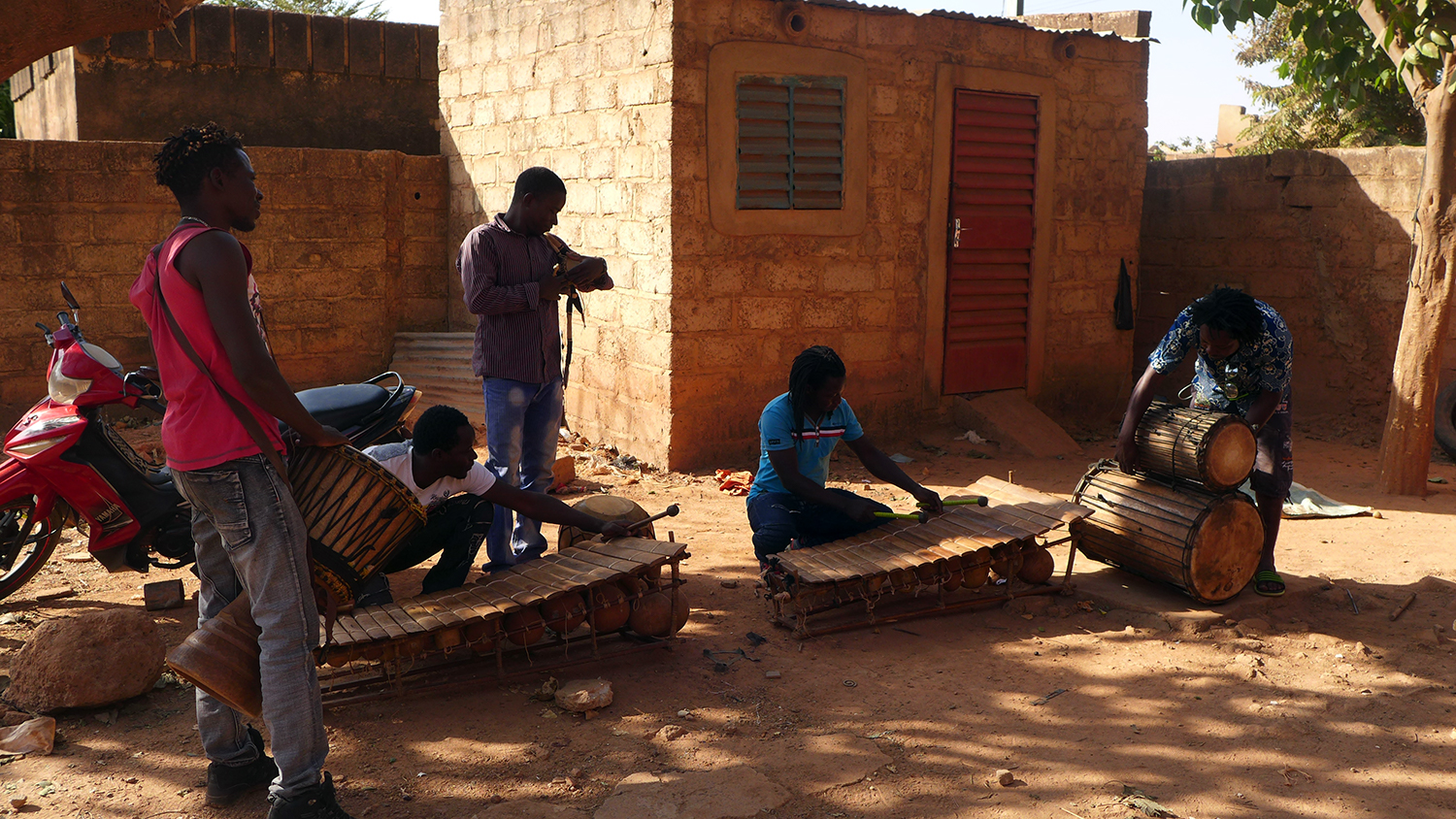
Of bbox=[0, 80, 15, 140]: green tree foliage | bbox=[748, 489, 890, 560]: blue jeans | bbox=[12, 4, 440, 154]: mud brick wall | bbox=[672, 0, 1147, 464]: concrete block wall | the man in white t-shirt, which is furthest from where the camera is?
bbox=[0, 80, 15, 140]: green tree foliage

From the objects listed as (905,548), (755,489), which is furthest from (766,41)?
(905,548)

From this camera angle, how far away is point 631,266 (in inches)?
292

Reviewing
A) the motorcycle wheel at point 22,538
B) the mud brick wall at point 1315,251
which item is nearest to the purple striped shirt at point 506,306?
the motorcycle wheel at point 22,538

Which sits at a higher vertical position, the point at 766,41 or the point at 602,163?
the point at 766,41

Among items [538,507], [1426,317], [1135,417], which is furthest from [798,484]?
[1426,317]

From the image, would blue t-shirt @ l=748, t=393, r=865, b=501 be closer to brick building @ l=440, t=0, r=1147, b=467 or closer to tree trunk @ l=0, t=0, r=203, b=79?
brick building @ l=440, t=0, r=1147, b=467

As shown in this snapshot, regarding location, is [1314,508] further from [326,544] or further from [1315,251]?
[326,544]

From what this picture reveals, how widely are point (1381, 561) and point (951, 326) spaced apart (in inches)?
140

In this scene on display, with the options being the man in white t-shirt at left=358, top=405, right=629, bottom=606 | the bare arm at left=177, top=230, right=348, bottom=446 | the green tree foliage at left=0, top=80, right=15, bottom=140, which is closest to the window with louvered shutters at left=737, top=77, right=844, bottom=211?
the man in white t-shirt at left=358, top=405, right=629, bottom=606

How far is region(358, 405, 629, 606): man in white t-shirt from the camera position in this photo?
12.3ft

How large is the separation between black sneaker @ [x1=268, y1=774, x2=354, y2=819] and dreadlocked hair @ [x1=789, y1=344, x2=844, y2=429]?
241 centimetres

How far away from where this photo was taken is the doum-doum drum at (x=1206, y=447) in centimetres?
440

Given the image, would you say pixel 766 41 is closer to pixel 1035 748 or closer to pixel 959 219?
pixel 959 219

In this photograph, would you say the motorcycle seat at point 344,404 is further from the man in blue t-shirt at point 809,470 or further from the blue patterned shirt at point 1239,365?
the blue patterned shirt at point 1239,365
